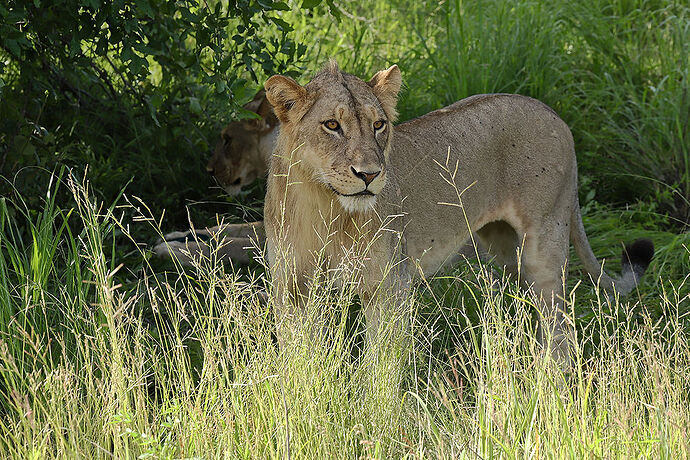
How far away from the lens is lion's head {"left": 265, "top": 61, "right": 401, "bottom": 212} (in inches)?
138

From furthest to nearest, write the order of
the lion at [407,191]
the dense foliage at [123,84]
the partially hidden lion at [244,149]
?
the partially hidden lion at [244,149], the dense foliage at [123,84], the lion at [407,191]

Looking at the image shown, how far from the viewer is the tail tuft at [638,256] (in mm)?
4727

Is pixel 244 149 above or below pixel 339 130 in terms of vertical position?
below

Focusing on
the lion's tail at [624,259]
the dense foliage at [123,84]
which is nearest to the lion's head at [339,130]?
the dense foliage at [123,84]

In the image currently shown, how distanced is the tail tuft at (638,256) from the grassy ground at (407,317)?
228 millimetres

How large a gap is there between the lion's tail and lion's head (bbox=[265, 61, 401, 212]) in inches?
57.7

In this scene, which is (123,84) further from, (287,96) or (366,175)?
(366,175)

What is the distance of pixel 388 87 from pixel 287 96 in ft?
1.31

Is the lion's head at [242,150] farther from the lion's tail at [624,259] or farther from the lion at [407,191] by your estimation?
the lion's tail at [624,259]

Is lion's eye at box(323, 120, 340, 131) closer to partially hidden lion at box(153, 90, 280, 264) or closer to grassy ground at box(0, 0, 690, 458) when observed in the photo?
grassy ground at box(0, 0, 690, 458)

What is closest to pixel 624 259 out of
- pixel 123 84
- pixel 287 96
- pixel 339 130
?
pixel 339 130

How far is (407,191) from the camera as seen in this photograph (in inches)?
168

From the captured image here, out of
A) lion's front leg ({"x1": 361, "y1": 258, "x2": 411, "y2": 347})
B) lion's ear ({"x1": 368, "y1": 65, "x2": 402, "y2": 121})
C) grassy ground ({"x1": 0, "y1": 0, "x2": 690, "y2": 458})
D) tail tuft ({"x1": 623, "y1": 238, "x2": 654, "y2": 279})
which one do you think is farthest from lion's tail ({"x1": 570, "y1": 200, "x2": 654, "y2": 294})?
lion's ear ({"x1": 368, "y1": 65, "x2": 402, "y2": 121})

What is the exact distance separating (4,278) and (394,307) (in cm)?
137
